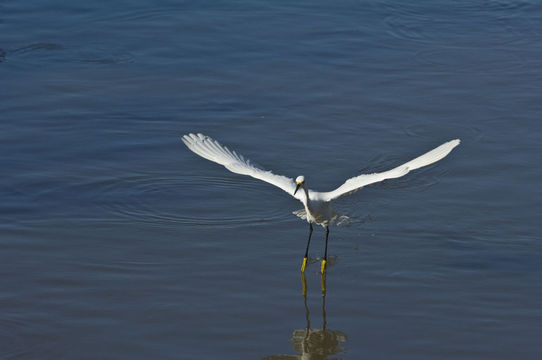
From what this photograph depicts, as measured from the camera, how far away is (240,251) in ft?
32.4

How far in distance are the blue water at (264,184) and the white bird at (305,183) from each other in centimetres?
52

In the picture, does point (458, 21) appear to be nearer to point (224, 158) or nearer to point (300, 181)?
point (224, 158)

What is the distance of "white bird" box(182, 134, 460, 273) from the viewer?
867 centimetres

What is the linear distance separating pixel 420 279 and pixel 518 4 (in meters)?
12.1

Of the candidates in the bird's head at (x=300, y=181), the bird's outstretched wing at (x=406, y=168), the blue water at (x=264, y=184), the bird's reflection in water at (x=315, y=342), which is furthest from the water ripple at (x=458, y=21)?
the bird's reflection in water at (x=315, y=342)

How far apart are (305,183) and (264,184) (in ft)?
6.33

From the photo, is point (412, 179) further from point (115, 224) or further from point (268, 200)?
point (115, 224)

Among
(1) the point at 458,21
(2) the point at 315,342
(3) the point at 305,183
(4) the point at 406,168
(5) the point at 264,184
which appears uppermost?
(1) the point at 458,21

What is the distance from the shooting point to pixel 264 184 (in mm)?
11727

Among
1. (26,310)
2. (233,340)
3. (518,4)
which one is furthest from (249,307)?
(518,4)

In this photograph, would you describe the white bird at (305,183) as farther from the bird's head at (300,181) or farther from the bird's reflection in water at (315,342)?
the bird's reflection in water at (315,342)

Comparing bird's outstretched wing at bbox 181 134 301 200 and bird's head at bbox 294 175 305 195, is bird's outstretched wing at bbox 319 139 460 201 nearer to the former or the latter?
bird's head at bbox 294 175 305 195

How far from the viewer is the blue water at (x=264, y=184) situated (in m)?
8.38

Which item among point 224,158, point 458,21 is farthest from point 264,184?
point 458,21
